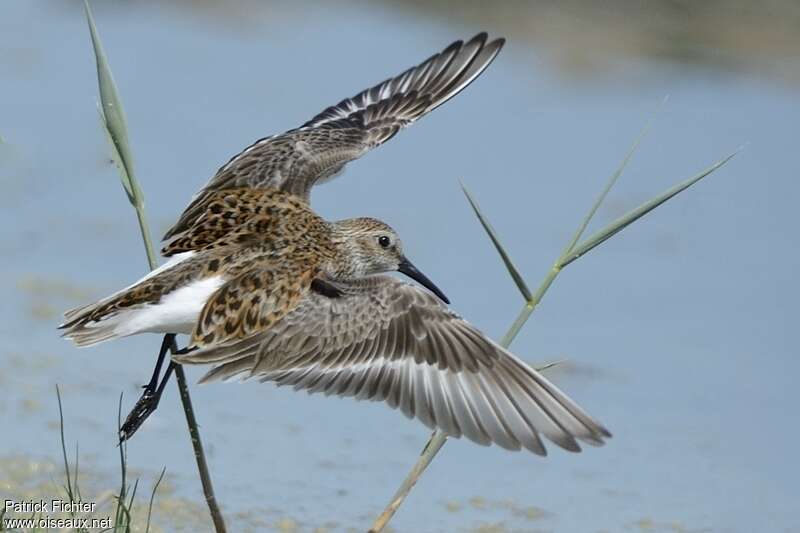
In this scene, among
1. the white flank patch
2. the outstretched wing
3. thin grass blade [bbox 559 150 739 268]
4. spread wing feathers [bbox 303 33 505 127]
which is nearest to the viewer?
thin grass blade [bbox 559 150 739 268]

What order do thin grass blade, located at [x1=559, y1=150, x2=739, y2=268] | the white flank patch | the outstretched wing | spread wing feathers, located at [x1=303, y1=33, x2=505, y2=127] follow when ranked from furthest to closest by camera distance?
spread wing feathers, located at [x1=303, y1=33, x2=505, y2=127] < the outstretched wing < the white flank patch < thin grass blade, located at [x1=559, y1=150, x2=739, y2=268]

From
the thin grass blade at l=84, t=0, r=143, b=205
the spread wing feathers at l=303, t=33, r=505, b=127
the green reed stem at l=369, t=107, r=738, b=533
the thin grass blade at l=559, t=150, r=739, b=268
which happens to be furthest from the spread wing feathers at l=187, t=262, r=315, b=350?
the spread wing feathers at l=303, t=33, r=505, b=127

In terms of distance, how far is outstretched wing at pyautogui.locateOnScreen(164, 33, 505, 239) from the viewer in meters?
4.88

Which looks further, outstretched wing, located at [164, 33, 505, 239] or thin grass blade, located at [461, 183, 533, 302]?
outstretched wing, located at [164, 33, 505, 239]

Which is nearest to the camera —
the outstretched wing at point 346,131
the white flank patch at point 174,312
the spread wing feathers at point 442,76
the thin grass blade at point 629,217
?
the thin grass blade at point 629,217

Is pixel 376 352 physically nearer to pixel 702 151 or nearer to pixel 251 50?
pixel 702 151

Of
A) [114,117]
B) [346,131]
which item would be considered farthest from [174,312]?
[346,131]

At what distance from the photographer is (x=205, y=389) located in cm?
620

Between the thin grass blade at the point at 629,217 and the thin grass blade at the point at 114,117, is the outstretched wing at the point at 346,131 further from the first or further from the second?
the thin grass blade at the point at 629,217

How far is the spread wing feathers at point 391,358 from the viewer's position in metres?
4.00

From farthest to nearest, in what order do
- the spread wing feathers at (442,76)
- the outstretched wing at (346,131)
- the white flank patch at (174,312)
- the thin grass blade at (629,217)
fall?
the spread wing feathers at (442,76), the outstretched wing at (346,131), the white flank patch at (174,312), the thin grass blade at (629,217)

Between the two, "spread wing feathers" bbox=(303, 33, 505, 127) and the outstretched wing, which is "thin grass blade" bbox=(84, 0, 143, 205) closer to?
the outstretched wing

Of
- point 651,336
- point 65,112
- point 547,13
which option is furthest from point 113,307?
point 547,13

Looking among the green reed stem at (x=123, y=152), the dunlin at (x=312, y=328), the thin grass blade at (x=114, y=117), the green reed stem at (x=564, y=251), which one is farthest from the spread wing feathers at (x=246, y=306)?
the green reed stem at (x=564, y=251)
